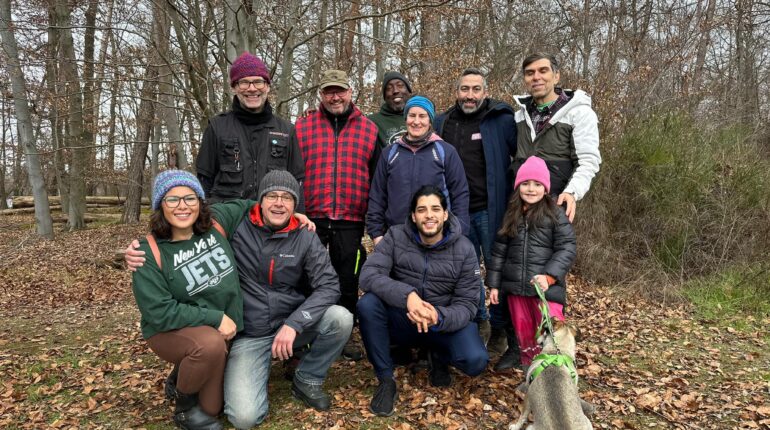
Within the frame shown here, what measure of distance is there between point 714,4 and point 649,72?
9.12 feet

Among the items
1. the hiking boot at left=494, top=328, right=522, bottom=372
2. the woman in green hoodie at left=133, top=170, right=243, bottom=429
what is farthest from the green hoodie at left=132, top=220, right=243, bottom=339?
the hiking boot at left=494, top=328, right=522, bottom=372

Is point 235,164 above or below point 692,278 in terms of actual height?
above

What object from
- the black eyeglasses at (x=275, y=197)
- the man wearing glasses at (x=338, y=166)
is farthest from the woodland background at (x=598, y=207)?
the black eyeglasses at (x=275, y=197)

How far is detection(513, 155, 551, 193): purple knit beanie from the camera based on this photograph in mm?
3414

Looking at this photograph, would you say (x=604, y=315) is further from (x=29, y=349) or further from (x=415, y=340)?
(x=29, y=349)

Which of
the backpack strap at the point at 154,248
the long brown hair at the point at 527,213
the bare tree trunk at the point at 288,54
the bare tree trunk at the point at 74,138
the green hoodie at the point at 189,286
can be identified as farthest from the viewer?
the bare tree trunk at the point at 74,138

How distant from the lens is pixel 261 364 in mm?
3340

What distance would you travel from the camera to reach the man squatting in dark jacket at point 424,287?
3.32 meters

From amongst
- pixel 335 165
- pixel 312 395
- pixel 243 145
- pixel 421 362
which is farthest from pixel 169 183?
pixel 421 362

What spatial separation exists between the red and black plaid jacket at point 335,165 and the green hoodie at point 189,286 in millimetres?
968

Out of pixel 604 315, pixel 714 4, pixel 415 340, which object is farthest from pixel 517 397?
pixel 714 4

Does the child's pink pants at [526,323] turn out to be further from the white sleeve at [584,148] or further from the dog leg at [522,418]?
the white sleeve at [584,148]

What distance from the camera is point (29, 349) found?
4.85 metres

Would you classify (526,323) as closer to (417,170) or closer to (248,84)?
(417,170)
